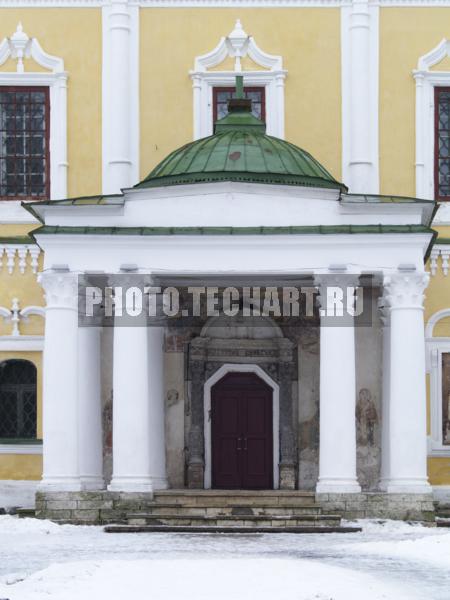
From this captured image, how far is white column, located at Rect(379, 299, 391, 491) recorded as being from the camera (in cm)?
2831

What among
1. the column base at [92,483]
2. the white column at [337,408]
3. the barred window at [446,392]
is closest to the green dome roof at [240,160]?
the white column at [337,408]

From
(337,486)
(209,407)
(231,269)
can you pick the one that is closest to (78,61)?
(231,269)

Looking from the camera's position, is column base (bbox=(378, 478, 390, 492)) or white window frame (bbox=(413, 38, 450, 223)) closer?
column base (bbox=(378, 478, 390, 492))

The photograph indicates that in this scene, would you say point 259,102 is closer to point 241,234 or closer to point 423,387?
point 241,234

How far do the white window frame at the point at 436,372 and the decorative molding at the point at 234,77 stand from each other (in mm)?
4420

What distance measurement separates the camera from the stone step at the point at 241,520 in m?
25.6

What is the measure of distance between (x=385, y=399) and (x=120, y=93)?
7.54 metres

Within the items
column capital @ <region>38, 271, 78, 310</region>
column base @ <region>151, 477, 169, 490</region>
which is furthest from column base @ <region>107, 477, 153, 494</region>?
column capital @ <region>38, 271, 78, 310</region>

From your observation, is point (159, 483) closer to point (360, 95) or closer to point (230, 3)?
point (360, 95)

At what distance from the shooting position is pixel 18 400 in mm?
30469

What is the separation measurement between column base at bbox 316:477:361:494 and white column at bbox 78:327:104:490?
3860mm

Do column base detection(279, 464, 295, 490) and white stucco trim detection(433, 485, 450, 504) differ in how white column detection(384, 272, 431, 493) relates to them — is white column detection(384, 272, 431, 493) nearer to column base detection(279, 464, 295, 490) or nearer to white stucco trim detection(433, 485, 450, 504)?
white stucco trim detection(433, 485, 450, 504)

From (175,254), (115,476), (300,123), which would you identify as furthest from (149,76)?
(115,476)

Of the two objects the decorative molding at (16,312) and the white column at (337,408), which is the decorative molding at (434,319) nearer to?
the white column at (337,408)
